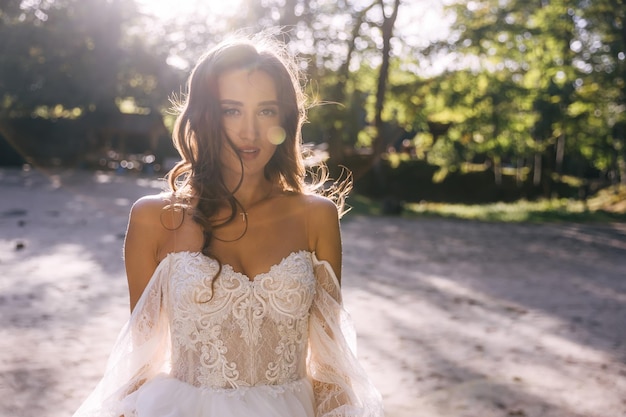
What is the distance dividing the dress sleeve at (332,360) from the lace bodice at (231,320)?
0.17 meters

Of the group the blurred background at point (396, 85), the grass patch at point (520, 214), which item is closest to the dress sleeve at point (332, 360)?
the blurred background at point (396, 85)

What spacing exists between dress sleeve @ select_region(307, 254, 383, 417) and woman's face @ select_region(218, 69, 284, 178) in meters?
0.43

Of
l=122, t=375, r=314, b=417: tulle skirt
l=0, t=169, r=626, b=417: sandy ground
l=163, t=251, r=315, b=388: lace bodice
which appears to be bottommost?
l=0, t=169, r=626, b=417: sandy ground

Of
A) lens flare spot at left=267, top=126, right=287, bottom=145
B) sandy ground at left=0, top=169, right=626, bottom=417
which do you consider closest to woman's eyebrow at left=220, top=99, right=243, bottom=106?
lens flare spot at left=267, top=126, right=287, bottom=145

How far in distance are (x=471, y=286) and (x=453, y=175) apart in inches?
921

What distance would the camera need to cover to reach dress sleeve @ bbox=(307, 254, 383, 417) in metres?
2.33

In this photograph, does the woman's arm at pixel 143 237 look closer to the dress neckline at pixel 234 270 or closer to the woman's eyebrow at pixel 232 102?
the dress neckline at pixel 234 270

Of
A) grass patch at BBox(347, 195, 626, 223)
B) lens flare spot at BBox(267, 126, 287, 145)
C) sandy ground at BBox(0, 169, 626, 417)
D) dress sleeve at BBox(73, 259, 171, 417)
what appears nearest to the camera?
dress sleeve at BBox(73, 259, 171, 417)

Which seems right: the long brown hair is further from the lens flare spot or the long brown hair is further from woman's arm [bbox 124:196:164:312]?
woman's arm [bbox 124:196:164:312]

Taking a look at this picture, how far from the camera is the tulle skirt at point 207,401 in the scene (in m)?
2.10

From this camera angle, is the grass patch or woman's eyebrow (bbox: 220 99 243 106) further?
the grass patch

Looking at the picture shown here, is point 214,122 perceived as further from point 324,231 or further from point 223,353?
point 223,353

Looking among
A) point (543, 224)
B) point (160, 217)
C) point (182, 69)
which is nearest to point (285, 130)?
point (160, 217)

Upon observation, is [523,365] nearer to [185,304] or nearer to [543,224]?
[185,304]
